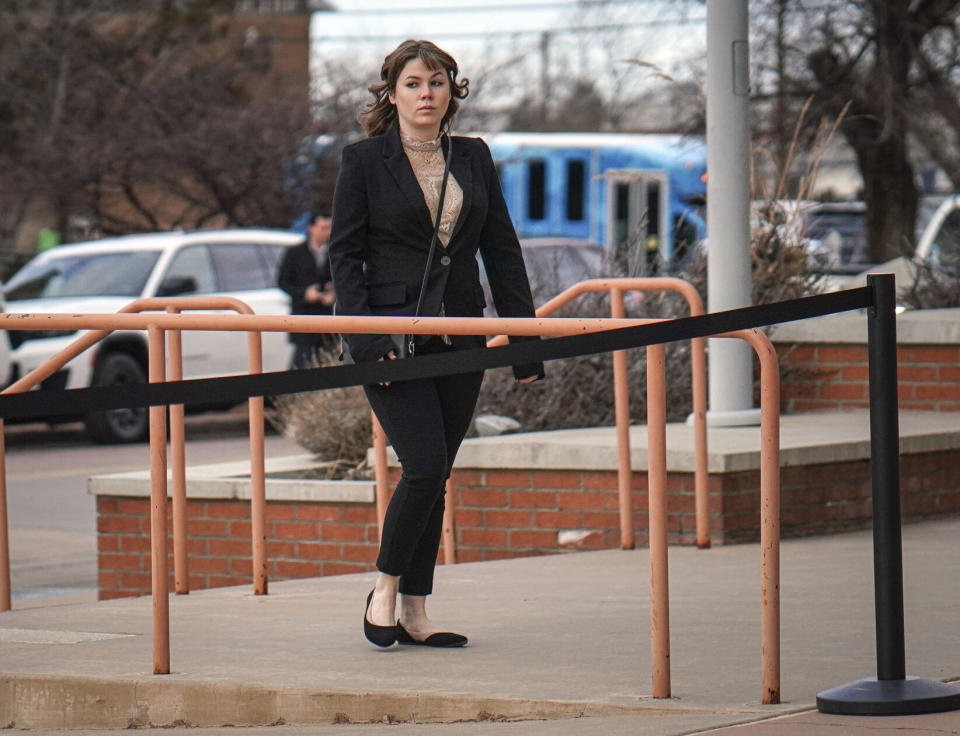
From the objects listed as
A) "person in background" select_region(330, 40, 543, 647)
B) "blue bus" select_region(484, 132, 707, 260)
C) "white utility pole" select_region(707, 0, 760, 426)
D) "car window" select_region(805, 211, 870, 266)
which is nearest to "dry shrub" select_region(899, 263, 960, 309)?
"white utility pole" select_region(707, 0, 760, 426)

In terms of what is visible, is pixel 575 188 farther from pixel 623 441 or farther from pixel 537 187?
pixel 623 441

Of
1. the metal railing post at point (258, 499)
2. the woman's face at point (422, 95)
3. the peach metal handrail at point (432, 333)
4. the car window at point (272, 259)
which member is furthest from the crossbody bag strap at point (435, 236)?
the car window at point (272, 259)

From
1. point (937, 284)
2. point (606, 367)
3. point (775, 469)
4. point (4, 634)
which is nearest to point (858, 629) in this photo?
point (775, 469)

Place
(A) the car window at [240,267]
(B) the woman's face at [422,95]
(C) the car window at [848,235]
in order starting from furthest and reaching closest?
(C) the car window at [848,235] < (A) the car window at [240,267] < (B) the woman's face at [422,95]

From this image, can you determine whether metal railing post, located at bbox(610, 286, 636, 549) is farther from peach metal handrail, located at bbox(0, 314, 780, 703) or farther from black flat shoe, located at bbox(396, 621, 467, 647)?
peach metal handrail, located at bbox(0, 314, 780, 703)

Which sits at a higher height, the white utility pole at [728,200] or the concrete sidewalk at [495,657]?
the white utility pole at [728,200]

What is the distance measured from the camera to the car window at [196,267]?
54.1 feet

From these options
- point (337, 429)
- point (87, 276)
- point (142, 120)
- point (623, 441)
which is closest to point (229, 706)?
point (623, 441)

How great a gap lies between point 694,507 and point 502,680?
2764 mm

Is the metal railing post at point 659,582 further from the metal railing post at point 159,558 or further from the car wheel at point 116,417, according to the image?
the car wheel at point 116,417

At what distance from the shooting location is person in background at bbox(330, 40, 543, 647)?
490 cm

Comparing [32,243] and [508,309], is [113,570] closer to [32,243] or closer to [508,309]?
[508,309]

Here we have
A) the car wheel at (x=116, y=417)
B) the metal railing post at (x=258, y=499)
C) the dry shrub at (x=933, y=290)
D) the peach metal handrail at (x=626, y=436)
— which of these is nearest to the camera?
the metal railing post at (x=258, y=499)

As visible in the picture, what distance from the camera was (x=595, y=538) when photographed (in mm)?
7438
